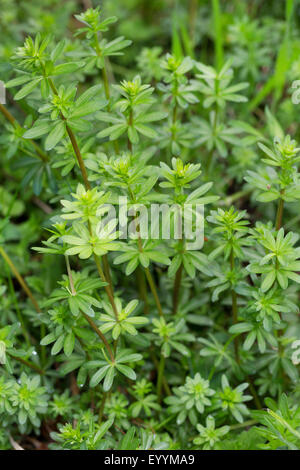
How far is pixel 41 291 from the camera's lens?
8.84ft

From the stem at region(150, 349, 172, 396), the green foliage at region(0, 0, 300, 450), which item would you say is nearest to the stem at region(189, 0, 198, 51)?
the green foliage at region(0, 0, 300, 450)

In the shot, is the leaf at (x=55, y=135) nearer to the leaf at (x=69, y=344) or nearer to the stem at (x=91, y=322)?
the stem at (x=91, y=322)

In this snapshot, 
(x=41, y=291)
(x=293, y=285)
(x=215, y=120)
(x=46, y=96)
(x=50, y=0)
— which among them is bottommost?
(x=41, y=291)

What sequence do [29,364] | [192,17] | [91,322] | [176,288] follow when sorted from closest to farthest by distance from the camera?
[91,322] < [29,364] < [176,288] < [192,17]

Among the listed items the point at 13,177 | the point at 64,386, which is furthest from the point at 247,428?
the point at 13,177

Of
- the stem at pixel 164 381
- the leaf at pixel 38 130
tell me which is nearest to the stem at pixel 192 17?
the leaf at pixel 38 130

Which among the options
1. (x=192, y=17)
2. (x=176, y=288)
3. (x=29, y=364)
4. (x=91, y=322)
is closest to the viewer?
(x=91, y=322)

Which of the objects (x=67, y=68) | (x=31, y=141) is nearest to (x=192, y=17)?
(x=31, y=141)

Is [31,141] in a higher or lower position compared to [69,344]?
higher

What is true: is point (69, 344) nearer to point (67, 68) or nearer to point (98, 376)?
point (98, 376)

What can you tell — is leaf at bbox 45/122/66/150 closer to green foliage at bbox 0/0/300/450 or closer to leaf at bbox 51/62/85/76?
green foliage at bbox 0/0/300/450

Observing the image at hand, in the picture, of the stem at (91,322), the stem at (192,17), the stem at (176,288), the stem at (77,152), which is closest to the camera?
the stem at (91,322)
